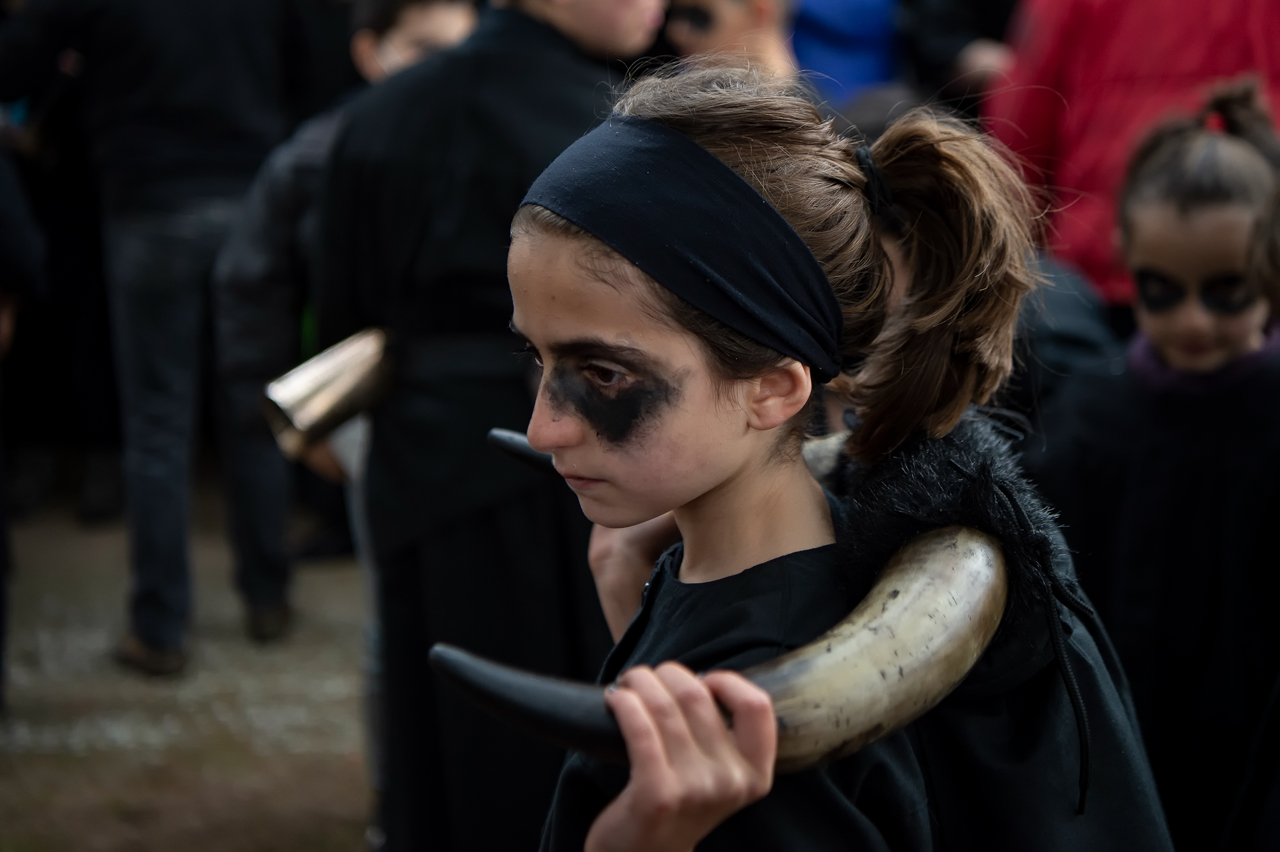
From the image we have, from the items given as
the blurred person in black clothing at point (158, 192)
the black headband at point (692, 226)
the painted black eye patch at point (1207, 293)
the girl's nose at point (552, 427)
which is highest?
the black headband at point (692, 226)

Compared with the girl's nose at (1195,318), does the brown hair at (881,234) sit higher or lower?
higher

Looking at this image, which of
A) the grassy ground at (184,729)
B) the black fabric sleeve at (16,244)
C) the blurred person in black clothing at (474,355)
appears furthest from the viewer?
the black fabric sleeve at (16,244)

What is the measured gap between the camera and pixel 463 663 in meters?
0.90

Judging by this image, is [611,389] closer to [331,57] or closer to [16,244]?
[16,244]

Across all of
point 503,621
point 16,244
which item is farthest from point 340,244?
point 16,244

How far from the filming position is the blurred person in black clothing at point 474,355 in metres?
2.44

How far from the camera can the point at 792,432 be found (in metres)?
1.27

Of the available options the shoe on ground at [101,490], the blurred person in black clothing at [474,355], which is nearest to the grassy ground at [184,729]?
the shoe on ground at [101,490]

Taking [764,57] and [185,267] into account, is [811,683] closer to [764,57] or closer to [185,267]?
[764,57]

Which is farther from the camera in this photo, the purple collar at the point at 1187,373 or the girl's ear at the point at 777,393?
the purple collar at the point at 1187,373

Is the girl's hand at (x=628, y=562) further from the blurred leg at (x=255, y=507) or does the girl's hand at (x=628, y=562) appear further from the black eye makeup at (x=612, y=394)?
the blurred leg at (x=255, y=507)

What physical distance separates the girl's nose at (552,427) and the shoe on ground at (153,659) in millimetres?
3446

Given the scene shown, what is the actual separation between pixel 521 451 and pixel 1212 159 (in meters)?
1.42

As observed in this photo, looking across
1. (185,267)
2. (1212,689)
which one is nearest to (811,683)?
(1212,689)
